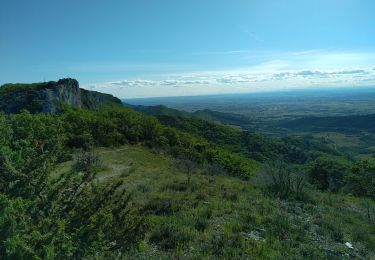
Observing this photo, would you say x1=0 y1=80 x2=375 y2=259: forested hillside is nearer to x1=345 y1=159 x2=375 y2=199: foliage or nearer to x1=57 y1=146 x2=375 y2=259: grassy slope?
x1=57 y1=146 x2=375 y2=259: grassy slope

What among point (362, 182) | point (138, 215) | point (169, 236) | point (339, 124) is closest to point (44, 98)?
point (362, 182)

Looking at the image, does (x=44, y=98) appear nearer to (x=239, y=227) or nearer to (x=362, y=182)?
(x=362, y=182)

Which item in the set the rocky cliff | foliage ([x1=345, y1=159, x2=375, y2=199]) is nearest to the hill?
foliage ([x1=345, y1=159, x2=375, y2=199])

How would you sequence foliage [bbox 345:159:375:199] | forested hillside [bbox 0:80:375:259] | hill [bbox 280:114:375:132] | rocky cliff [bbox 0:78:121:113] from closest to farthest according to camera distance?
1. forested hillside [bbox 0:80:375:259]
2. foliage [bbox 345:159:375:199]
3. rocky cliff [bbox 0:78:121:113]
4. hill [bbox 280:114:375:132]

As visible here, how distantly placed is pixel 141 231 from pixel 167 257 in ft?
3.60

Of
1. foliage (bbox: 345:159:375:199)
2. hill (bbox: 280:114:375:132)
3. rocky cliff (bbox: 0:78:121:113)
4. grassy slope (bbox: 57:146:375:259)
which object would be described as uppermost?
rocky cliff (bbox: 0:78:121:113)

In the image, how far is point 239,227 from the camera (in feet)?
31.4

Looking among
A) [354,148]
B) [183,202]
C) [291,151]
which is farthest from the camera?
[354,148]

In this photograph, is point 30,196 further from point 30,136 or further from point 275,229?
point 275,229

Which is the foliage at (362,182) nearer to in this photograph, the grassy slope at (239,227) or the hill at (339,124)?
the grassy slope at (239,227)

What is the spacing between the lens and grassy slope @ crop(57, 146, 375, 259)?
7824mm

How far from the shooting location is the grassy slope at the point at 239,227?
7824 millimetres

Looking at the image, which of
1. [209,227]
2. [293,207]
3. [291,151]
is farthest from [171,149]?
[291,151]

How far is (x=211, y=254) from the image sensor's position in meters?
7.37
